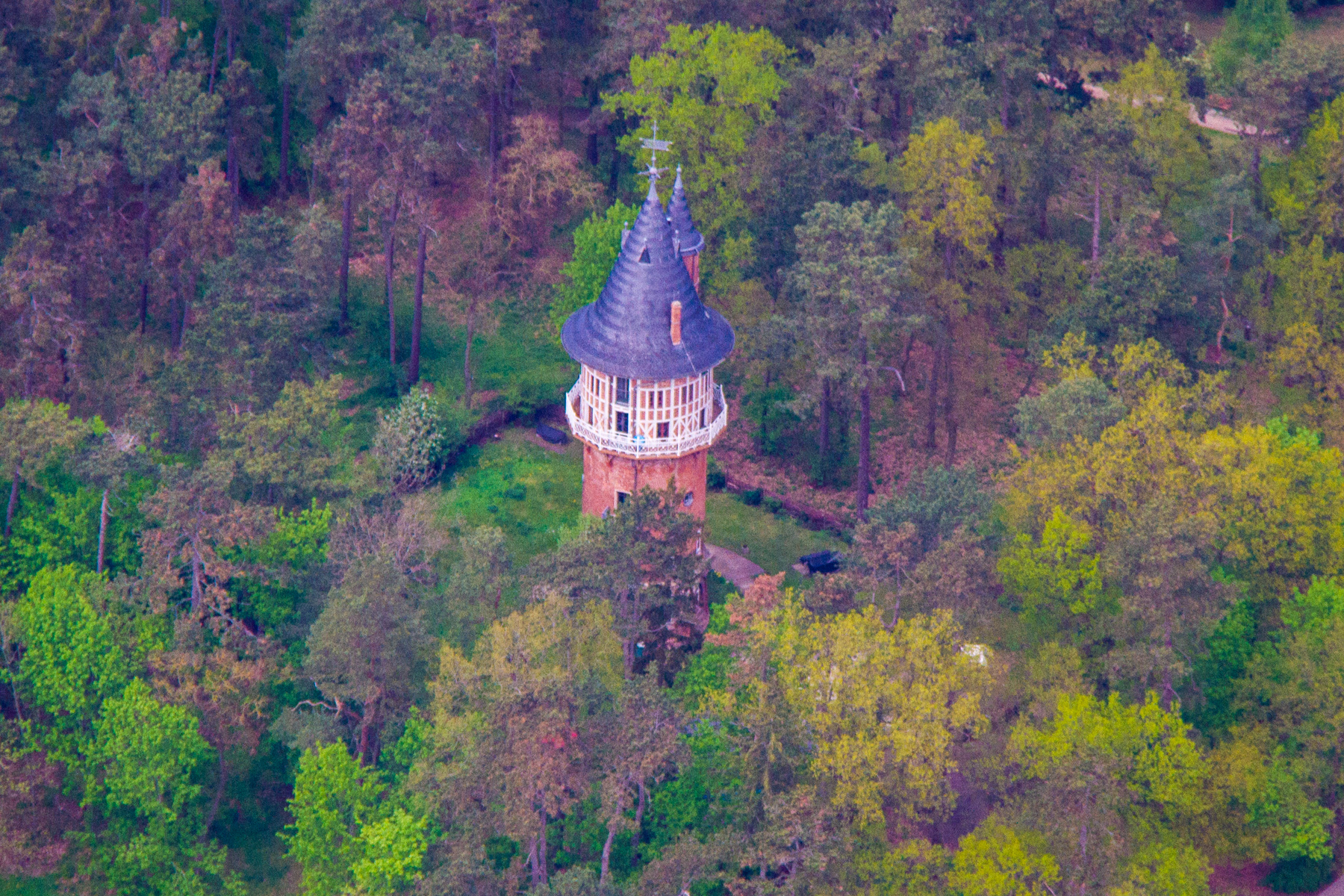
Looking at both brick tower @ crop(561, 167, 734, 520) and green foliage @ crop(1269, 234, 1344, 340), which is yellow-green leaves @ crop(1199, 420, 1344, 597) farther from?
brick tower @ crop(561, 167, 734, 520)

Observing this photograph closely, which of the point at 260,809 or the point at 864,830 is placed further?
the point at 260,809

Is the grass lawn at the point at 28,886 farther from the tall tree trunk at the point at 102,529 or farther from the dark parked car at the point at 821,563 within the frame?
Answer: the dark parked car at the point at 821,563

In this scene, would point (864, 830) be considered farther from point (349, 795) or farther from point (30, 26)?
point (30, 26)

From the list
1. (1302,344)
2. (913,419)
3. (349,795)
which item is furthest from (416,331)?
(1302,344)

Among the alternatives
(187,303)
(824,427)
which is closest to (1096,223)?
(824,427)

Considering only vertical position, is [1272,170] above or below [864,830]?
above

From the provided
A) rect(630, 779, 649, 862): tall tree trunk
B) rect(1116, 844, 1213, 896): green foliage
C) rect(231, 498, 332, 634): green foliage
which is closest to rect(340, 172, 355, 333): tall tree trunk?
rect(231, 498, 332, 634): green foliage

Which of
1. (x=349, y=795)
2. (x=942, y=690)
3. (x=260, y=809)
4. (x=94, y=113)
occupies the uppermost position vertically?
(x=94, y=113)
